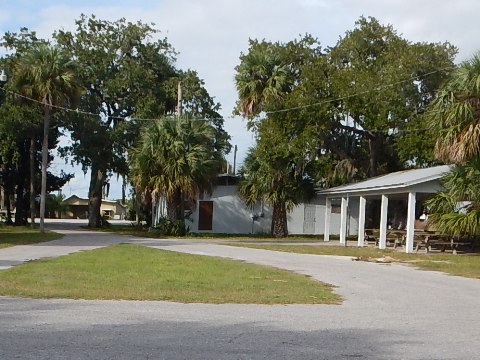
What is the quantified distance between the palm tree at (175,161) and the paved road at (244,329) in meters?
24.5

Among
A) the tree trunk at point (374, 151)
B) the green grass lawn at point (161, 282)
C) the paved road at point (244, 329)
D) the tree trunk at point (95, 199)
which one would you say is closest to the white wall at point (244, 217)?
the tree trunk at point (374, 151)

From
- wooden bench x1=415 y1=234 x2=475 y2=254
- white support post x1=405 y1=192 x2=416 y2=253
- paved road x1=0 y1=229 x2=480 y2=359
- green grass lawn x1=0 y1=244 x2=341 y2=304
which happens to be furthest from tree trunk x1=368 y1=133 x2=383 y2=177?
paved road x1=0 y1=229 x2=480 y2=359

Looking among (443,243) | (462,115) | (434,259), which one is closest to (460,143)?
(462,115)

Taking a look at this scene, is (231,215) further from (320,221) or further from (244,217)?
(320,221)

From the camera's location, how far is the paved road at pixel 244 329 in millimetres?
7754

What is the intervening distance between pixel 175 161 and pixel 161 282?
2356cm

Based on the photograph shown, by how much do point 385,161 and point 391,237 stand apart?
10175 millimetres

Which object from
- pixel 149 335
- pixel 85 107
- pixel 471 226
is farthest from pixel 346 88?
pixel 149 335

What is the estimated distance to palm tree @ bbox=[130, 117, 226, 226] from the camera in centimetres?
3784

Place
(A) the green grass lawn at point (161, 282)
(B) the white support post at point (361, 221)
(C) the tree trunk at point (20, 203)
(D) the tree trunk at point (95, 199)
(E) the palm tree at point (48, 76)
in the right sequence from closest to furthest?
(A) the green grass lawn at point (161, 282), (B) the white support post at point (361, 221), (E) the palm tree at point (48, 76), (D) the tree trunk at point (95, 199), (C) the tree trunk at point (20, 203)

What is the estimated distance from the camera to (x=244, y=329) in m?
9.28

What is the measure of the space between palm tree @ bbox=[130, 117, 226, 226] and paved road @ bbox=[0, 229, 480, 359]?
2446 cm

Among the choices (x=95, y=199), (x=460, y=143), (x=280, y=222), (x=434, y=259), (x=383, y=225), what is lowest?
(x=434, y=259)

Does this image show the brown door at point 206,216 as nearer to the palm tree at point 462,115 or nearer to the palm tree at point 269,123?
the palm tree at point 269,123
